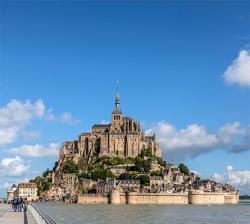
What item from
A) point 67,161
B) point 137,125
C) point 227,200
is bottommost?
point 227,200

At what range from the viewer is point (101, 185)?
108 meters

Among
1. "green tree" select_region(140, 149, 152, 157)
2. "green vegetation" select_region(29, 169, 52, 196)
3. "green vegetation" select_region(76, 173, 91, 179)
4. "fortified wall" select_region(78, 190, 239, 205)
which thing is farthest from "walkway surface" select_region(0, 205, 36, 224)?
"green vegetation" select_region(29, 169, 52, 196)

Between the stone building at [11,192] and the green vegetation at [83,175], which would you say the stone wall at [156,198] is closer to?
the green vegetation at [83,175]

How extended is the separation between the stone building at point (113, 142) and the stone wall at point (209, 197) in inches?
713

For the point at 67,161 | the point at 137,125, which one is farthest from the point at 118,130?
the point at 67,161

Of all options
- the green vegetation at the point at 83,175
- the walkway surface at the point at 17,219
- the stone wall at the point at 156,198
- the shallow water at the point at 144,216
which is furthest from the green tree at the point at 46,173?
the walkway surface at the point at 17,219

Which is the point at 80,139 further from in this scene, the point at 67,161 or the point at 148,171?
the point at 148,171

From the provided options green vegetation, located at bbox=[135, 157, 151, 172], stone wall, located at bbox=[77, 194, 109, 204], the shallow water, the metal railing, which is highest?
green vegetation, located at bbox=[135, 157, 151, 172]

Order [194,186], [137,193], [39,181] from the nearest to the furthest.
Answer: [137,193], [194,186], [39,181]

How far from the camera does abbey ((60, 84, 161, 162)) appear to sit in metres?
119

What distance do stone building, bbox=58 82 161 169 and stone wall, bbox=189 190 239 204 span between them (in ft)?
59.4

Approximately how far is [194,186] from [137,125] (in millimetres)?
21785

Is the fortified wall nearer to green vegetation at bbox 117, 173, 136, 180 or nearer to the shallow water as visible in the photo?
green vegetation at bbox 117, 173, 136, 180

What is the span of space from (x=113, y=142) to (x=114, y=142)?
22 cm
